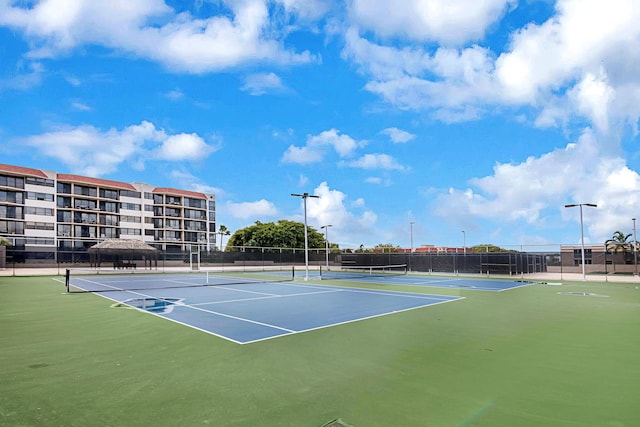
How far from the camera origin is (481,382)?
558 cm

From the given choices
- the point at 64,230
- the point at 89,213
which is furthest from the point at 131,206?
the point at 64,230

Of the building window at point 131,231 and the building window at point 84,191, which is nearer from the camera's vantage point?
the building window at point 84,191

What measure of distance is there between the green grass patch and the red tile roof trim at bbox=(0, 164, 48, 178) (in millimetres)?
65450

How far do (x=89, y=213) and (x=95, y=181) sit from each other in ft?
18.8

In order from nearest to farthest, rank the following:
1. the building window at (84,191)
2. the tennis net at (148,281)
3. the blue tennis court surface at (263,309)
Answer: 1. the blue tennis court surface at (263,309)
2. the tennis net at (148,281)
3. the building window at (84,191)

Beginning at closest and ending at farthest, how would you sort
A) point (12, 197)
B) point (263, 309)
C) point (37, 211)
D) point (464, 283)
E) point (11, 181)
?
point (263, 309) → point (464, 283) → point (12, 197) → point (11, 181) → point (37, 211)

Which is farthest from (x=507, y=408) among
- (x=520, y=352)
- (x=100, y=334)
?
(x=100, y=334)

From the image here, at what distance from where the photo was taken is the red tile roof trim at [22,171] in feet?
203

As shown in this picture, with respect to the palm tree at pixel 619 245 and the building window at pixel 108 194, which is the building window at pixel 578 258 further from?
the building window at pixel 108 194

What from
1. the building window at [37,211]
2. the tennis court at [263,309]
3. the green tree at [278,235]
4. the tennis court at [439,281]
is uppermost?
the building window at [37,211]

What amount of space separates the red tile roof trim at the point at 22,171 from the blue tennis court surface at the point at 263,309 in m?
59.3

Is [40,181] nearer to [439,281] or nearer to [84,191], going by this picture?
[84,191]

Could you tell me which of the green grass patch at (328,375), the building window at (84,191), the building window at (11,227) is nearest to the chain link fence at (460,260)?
the building window at (11,227)

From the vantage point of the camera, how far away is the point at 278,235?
7362cm
